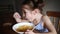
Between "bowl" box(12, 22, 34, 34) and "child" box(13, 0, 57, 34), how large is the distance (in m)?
0.02

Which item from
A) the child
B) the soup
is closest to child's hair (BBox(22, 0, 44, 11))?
the child

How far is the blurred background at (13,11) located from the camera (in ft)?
2.03

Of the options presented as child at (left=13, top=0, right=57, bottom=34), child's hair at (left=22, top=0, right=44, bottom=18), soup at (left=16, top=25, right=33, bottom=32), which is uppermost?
child's hair at (left=22, top=0, right=44, bottom=18)

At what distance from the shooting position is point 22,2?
62cm

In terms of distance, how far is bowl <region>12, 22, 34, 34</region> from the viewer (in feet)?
1.95

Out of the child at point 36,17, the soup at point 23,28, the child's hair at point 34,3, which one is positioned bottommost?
the soup at point 23,28

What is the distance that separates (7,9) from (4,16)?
0.05m

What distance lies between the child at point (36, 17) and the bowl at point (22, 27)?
0.07 ft

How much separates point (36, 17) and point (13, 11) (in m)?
0.14

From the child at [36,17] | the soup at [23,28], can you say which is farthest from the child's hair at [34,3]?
the soup at [23,28]

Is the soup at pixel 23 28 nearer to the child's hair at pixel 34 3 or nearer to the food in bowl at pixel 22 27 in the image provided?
the food in bowl at pixel 22 27

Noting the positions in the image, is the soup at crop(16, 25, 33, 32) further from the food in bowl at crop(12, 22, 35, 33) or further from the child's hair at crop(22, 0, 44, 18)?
the child's hair at crop(22, 0, 44, 18)

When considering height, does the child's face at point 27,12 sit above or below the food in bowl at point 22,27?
above

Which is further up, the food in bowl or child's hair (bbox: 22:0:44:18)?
child's hair (bbox: 22:0:44:18)
